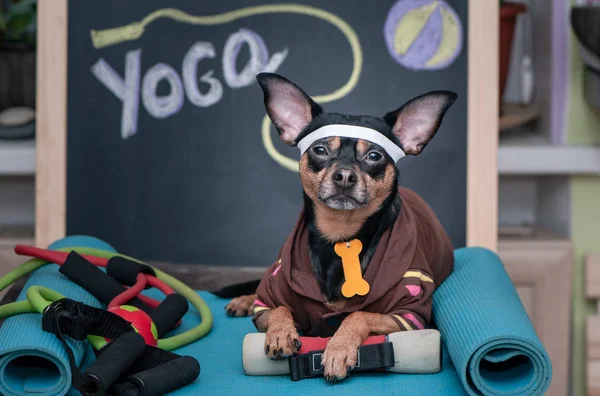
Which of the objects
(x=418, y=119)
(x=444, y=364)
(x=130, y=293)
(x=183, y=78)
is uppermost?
(x=183, y=78)

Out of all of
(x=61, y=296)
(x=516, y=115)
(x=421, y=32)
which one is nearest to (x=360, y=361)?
(x=61, y=296)

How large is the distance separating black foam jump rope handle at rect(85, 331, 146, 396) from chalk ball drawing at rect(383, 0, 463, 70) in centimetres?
116

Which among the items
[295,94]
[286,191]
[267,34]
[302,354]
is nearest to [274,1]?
[267,34]

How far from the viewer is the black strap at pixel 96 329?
4.45 ft

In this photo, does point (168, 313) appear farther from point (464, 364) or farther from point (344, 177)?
point (464, 364)

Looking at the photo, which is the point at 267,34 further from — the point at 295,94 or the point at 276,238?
the point at 295,94

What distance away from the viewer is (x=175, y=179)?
218cm

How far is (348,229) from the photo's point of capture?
1539 millimetres

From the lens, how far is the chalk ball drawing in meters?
2.17

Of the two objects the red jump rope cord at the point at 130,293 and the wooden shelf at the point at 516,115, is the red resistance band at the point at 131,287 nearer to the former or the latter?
the red jump rope cord at the point at 130,293

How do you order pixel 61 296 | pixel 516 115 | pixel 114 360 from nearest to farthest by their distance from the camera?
1. pixel 114 360
2. pixel 61 296
3. pixel 516 115

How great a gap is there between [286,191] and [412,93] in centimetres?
44

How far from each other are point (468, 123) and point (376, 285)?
0.80m

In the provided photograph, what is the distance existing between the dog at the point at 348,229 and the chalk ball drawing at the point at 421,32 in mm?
661
